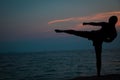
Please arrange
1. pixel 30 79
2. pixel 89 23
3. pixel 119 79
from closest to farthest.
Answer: pixel 89 23 → pixel 119 79 → pixel 30 79

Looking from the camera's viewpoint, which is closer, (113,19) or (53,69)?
(113,19)

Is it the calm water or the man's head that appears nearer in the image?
the man's head

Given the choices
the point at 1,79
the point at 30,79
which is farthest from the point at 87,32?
the point at 1,79

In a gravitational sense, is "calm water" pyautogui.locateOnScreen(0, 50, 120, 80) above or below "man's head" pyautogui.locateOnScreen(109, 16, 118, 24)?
below

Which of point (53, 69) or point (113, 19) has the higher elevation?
point (113, 19)

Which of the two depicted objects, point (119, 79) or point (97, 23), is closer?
point (97, 23)

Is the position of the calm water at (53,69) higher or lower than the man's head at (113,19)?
lower

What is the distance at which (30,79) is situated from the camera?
29.9 m

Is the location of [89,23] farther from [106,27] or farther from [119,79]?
[119,79]

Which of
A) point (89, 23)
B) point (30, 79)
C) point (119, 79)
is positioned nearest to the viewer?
point (89, 23)

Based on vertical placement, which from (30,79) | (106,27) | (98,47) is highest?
(106,27)

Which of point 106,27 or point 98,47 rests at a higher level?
point 106,27

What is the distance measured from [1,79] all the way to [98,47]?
24.0 meters

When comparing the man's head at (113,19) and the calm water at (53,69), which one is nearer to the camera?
the man's head at (113,19)
